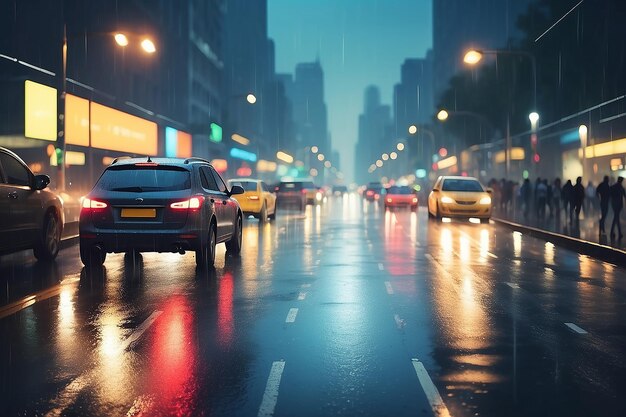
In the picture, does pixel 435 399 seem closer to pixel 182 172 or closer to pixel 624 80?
pixel 182 172

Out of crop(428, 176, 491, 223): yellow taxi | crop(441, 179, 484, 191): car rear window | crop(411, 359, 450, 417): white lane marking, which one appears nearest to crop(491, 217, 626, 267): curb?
crop(428, 176, 491, 223): yellow taxi

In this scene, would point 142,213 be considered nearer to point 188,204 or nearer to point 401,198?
point 188,204

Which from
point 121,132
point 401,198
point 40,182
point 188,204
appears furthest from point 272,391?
point 121,132

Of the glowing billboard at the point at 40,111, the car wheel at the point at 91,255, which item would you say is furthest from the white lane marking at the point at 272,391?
the glowing billboard at the point at 40,111

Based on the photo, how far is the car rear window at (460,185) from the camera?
103 feet

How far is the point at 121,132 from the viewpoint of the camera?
200 feet

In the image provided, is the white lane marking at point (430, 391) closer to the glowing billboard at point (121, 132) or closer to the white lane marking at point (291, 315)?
the white lane marking at point (291, 315)

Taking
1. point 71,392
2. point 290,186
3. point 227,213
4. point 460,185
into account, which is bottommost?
point 71,392

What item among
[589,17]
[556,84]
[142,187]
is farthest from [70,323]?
[556,84]

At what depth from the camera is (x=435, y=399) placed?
5777 mm

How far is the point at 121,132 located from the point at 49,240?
4711 cm

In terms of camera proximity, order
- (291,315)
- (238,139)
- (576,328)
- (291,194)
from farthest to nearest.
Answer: (238,139)
(291,194)
(291,315)
(576,328)

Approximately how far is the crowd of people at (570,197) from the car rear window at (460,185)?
3.08 m

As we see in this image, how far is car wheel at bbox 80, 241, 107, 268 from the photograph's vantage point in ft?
43.5
